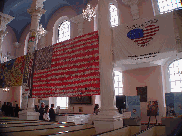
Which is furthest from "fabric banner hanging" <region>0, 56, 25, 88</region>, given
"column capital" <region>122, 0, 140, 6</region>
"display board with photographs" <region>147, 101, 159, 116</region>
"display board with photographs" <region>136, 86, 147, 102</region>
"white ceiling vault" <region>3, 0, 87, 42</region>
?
"display board with photographs" <region>147, 101, 159, 116</region>

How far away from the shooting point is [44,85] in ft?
26.6

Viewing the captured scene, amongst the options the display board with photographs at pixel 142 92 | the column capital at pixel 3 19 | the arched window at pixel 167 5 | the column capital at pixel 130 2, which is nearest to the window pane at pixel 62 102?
the display board with photographs at pixel 142 92

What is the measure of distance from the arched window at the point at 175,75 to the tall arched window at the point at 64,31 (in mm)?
8329

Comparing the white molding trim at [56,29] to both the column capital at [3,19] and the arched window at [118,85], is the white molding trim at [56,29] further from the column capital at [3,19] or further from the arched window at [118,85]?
the arched window at [118,85]

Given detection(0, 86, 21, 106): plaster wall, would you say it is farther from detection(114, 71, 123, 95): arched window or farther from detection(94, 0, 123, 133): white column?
detection(94, 0, 123, 133): white column

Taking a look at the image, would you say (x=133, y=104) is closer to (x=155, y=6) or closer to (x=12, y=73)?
(x=155, y=6)

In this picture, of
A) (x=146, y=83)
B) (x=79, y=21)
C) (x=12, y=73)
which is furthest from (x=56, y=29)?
(x=146, y=83)

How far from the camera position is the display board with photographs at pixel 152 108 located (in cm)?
964

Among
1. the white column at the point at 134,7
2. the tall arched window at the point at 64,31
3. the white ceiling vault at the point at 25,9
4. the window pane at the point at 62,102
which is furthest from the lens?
the tall arched window at the point at 64,31

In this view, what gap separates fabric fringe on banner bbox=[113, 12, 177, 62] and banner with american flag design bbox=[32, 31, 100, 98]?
933mm

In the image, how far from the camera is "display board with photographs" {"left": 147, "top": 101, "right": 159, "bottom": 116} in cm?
964

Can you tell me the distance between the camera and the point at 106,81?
5.45m

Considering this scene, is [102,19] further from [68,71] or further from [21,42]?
[21,42]

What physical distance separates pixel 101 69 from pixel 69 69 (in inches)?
84.5
